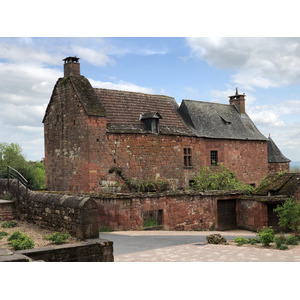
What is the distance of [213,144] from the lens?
31.0 meters

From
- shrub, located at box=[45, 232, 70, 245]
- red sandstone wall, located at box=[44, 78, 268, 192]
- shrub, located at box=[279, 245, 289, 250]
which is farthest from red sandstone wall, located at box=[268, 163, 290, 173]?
shrub, located at box=[45, 232, 70, 245]

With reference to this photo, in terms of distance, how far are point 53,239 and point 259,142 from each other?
1076 inches

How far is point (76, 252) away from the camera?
32.1 ft

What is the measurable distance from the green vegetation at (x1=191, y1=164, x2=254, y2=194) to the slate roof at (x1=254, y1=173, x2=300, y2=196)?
115 inches

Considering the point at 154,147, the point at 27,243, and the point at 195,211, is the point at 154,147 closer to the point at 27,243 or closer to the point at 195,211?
the point at 195,211

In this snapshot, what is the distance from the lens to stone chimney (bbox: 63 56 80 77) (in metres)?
25.9

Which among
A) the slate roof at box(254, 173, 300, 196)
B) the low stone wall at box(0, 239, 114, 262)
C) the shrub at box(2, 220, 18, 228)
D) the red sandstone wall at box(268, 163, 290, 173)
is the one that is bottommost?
the low stone wall at box(0, 239, 114, 262)

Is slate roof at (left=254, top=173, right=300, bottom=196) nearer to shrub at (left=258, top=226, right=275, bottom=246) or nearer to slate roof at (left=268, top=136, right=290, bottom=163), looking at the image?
shrub at (left=258, top=226, right=275, bottom=246)

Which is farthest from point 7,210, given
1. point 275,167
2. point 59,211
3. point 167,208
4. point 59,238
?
point 275,167

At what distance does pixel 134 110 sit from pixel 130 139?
3070 mm

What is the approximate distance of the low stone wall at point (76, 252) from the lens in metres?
9.29

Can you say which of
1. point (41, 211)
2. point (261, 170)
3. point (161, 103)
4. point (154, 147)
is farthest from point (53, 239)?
point (261, 170)

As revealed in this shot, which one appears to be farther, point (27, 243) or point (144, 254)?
point (144, 254)

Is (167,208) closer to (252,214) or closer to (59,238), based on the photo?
(252,214)
